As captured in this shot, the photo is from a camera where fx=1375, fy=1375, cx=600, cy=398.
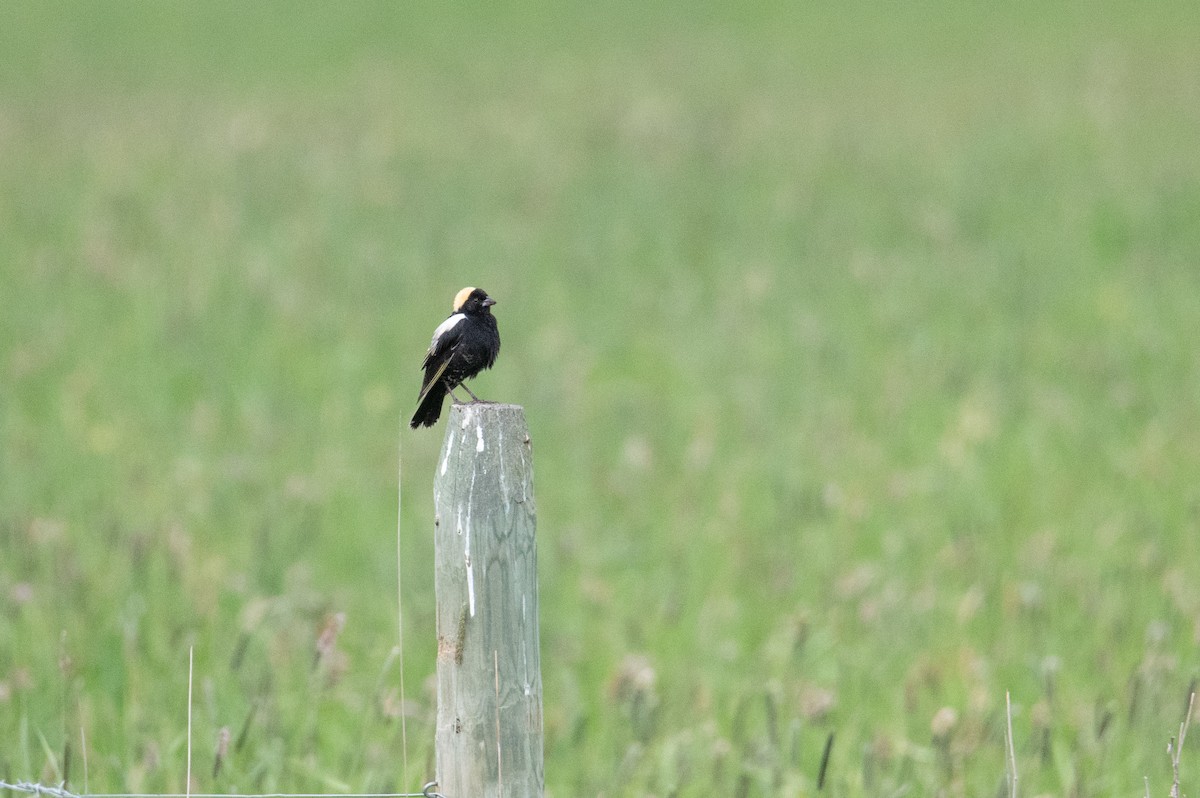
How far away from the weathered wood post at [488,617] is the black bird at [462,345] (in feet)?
2.52

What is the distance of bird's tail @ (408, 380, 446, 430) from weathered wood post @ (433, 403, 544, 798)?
2.04ft

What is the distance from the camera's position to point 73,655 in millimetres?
4348

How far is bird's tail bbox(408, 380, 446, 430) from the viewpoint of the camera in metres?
3.08

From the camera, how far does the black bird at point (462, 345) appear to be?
331 centimetres

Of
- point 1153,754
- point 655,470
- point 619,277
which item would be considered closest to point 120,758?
point 1153,754

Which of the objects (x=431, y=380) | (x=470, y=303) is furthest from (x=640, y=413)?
(x=431, y=380)

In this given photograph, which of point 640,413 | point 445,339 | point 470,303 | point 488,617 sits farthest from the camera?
point 640,413

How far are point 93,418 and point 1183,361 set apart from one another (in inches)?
256

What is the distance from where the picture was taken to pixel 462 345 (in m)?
3.31

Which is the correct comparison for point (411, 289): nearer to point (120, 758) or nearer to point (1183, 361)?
point (1183, 361)

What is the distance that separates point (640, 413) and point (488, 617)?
17.8 ft

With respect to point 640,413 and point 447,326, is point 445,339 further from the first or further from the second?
point 640,413

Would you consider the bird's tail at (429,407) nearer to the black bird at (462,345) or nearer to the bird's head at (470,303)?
the black bird at (462,345)

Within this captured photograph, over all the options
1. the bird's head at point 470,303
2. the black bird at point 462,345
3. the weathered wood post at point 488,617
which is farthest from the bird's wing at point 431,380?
the weathered wood post at point 488,617
